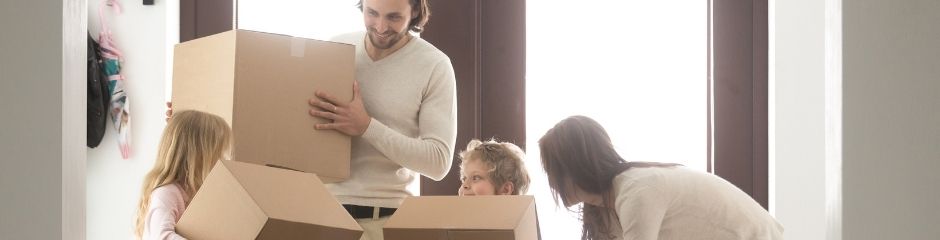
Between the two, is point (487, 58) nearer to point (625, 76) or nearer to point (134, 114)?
point (625, 76)

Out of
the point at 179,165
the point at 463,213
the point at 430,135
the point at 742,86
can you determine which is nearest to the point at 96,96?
Answer: the point at 179,165

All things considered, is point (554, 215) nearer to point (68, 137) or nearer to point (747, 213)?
point (747, 213)

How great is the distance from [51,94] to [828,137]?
0.92 m

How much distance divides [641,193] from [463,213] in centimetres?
39

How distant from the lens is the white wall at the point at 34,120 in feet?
4.21

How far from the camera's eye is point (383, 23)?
2467 millimetres

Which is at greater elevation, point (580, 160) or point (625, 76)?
point (625, 76)

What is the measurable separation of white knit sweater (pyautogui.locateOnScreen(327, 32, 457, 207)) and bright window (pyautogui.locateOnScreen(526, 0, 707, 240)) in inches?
34.5

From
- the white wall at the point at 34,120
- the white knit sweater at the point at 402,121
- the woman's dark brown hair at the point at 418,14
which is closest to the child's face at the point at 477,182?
the white knit sweater at the point at 402,121

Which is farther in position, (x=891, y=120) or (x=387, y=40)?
(x=387, y=40)

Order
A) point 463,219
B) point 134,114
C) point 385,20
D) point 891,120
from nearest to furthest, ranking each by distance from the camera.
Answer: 1. point 891,120
2. point 463,219
3. point 385,20
4. point 134,114

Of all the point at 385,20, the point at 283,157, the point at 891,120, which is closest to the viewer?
the point at 891,120

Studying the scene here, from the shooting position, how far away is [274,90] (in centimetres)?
235

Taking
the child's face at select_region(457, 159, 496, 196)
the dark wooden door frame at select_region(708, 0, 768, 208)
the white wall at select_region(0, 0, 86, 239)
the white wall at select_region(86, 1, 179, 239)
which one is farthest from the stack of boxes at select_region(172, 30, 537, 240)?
the dark wooden door frame at select_region(708, 0, 768, 208)
